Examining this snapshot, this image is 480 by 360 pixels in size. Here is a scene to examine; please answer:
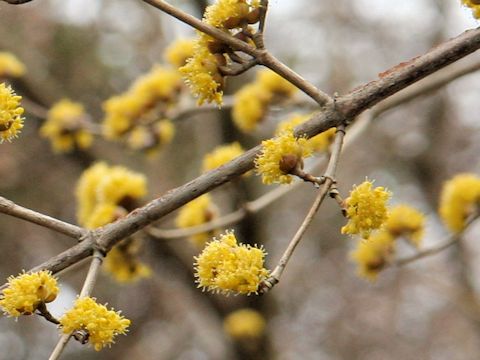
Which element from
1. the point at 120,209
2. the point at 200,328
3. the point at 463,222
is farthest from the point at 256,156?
the point at 200,328

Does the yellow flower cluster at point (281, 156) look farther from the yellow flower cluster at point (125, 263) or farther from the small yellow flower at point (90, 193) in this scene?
the small yellow flower at point (90, 193)

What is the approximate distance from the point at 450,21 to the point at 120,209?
113 inches

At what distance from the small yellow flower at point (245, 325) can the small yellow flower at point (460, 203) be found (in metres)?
1.26

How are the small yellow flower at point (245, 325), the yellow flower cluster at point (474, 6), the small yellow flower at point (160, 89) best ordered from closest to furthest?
the yellow flower cluster at point (474, 6) → the small yellow flower at point (160, 89) → the small yellow flower at point (245, 325)

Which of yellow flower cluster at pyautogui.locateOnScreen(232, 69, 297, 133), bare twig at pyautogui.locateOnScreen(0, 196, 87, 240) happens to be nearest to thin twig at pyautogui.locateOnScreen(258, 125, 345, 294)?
bare twig at pyautogui.locateOnScreen(0, 196, 87, 240)

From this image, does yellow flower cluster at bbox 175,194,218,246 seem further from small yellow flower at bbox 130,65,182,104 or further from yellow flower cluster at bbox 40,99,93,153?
yellow flower cluster at bbox 40,99,93,153

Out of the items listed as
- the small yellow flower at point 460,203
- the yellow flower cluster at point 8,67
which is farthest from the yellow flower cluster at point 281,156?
the yellow flower cluster at point 8,67

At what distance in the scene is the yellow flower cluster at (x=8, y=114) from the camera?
101 centimetres

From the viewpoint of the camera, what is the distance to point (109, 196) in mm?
1620

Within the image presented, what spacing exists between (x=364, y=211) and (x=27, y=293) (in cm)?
46

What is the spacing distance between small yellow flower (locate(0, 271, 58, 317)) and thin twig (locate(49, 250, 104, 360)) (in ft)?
0.18

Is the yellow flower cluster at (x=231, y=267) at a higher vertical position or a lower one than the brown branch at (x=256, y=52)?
lower

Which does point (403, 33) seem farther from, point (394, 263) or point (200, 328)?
point (394, 263)

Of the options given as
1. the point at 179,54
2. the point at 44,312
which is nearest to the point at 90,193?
the point at 179,54
